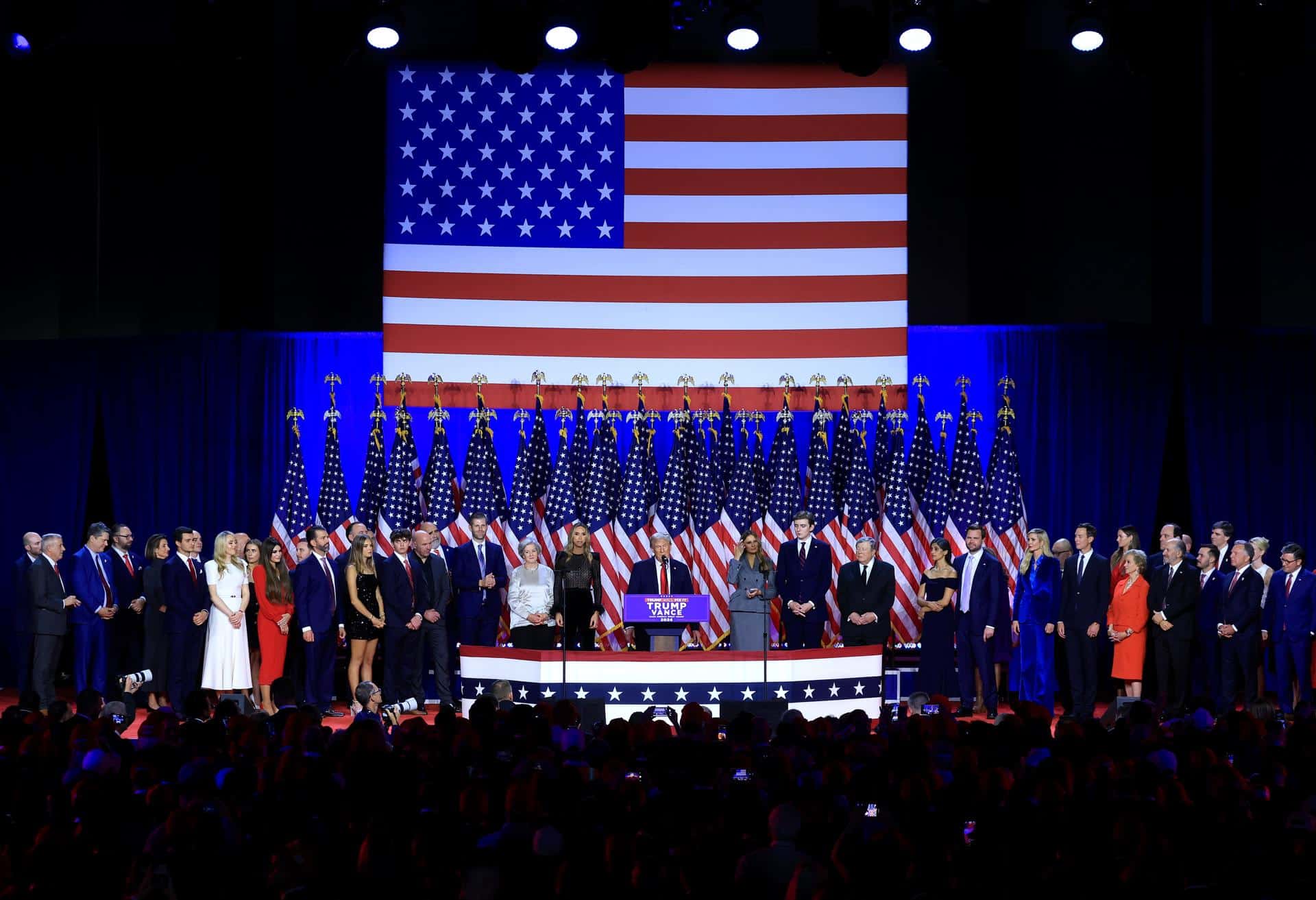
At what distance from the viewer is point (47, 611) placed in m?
12.3

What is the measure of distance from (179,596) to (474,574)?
2645 mm

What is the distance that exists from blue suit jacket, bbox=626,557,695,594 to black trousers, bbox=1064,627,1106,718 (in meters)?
3.46

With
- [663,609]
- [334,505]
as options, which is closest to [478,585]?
[334,505]

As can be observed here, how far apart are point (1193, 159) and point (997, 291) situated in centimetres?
251

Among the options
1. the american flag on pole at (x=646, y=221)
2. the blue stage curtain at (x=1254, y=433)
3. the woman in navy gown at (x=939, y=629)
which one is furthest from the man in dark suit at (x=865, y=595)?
the blue stage curtain at (x=1254, y=433)

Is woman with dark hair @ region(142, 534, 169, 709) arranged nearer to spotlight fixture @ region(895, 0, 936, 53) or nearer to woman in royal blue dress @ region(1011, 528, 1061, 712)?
woman in royal blue dress @ region(1011, 528, 1061, 712)

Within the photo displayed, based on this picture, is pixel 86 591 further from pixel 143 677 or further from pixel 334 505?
pixel 334 505

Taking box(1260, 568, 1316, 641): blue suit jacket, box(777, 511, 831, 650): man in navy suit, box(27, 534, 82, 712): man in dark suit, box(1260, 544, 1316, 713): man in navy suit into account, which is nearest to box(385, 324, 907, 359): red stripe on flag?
box(777, 511, 831, 650): man in navy suit

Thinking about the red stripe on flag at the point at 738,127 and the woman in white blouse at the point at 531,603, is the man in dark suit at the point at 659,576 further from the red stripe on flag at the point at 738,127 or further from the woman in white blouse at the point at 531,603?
the red stripe on flag at the point at 738,127

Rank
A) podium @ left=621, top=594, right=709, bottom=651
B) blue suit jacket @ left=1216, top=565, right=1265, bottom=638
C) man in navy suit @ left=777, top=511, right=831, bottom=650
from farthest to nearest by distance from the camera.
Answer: man in navy suit @ left=777, top=511, right=831, bottom=650
blue suit jacket @ left=1216, top=565, right=1265, bottom=638
podium @ left=621, top=594, right=709, bottom=651

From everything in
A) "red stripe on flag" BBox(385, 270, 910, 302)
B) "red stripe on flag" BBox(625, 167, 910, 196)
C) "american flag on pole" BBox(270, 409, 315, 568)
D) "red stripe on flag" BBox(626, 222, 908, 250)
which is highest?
"red stripe on flag" BBox(625, 167, 910, 196)

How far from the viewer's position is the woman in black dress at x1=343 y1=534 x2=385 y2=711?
41.6 feet

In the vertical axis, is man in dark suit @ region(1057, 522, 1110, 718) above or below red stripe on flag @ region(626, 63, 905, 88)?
below

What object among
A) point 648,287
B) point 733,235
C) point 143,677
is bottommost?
point 143,677
